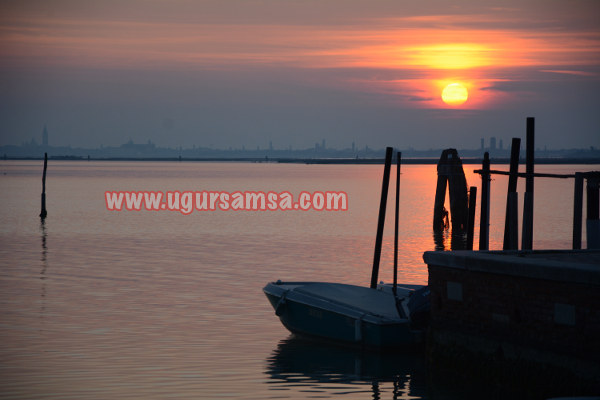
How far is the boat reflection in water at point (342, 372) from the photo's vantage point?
1655cm

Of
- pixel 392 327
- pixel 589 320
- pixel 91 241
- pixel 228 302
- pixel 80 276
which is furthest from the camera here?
pixel 91 241

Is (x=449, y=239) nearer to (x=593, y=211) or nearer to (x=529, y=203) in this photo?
(x=529, y=203)

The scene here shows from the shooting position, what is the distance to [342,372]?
17.8 m

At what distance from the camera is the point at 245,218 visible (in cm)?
6538

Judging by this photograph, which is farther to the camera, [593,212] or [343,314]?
[593,212]

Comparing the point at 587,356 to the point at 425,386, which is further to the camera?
the point at 425,386

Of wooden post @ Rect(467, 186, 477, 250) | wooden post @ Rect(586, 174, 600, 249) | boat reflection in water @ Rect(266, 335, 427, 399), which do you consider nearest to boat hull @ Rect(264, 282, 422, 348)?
boat reflection in water @ Rect(266, 335, 427, 399)

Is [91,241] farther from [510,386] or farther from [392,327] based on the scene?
[510,386]

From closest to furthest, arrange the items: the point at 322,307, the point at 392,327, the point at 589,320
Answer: the point at 589,320
the point at 392,327
the point at 322,307

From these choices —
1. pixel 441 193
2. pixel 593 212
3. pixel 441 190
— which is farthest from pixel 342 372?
pixel 441 193

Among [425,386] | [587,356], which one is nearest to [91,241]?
[425,386]

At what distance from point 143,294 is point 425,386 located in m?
12.6

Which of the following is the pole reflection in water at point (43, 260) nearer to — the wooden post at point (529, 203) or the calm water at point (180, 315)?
the calm water at point (180, 315)

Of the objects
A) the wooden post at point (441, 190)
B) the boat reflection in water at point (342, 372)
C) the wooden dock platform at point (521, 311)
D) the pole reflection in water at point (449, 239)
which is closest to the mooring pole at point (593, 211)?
the wooden dock platform at point (521, 311)
